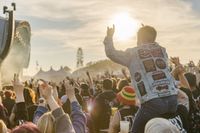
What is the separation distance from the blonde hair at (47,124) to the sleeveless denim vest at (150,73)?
5.88 feet

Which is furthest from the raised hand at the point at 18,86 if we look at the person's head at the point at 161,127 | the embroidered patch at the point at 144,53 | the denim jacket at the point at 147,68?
the person's head at the point at 161,127

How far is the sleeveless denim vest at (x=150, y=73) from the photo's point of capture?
257 inches

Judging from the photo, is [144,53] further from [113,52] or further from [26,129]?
[26,129]

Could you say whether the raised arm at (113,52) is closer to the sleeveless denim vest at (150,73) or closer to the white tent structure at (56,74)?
the sleeveless denim vest at (150,73)

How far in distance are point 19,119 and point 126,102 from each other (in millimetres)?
1729

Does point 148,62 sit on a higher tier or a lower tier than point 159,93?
higher

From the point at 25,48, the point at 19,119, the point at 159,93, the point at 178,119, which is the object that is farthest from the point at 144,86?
the point at 25,48

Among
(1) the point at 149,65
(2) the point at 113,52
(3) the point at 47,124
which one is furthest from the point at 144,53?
(3) the point at 47,124

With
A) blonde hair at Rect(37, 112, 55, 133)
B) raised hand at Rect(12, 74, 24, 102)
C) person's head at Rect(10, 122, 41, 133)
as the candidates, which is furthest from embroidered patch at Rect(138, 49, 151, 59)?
person's head at Rect(10, 122, 41, 133)

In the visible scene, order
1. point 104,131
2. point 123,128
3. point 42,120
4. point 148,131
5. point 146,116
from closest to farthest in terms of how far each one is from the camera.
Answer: point 148,131, point 42,120, point 146,116, point 123,128, point 104,131

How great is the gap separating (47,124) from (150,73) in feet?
6.69

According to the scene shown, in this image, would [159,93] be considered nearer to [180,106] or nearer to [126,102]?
[180,106]

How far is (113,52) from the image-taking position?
6.65 meters

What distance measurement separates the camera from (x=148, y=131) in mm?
4105
